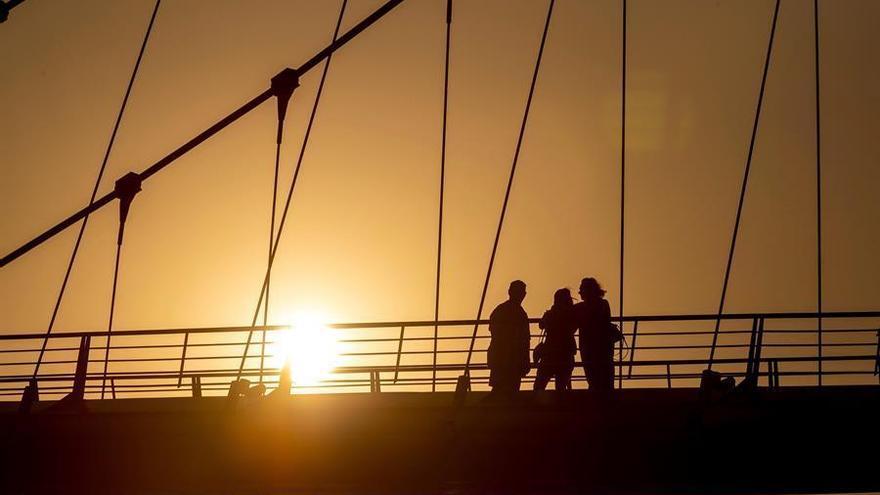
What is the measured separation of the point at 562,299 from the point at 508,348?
108 cm

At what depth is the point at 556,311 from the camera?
13.4 metres

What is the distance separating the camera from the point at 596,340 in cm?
1290

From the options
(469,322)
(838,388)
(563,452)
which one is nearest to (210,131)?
(469,322)

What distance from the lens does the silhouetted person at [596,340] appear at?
12844 mm

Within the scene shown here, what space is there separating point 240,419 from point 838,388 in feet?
20.3

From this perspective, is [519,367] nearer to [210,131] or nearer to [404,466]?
[404,466]

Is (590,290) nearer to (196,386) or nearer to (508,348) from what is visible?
(508,348)

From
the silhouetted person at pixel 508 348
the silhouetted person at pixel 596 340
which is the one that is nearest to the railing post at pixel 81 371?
the silhouetted person at pixel 508 348

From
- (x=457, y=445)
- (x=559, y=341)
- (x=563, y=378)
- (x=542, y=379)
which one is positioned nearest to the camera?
(x=457, y=445)

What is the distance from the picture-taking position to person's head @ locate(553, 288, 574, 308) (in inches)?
529

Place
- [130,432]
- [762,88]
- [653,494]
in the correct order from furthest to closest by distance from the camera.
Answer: [762,88] → [130,432] → [653,494]

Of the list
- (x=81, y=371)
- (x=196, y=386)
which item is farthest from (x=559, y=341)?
(x=81, y=371)

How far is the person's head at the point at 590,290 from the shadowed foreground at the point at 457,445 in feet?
4.18

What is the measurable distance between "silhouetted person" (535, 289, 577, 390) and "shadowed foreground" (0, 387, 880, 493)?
103 cm
